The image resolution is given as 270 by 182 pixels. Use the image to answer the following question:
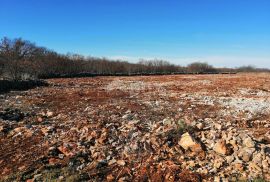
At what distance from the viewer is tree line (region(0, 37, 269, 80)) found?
1149 inches

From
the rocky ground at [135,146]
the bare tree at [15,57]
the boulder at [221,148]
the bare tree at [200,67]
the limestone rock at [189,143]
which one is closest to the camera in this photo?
the rocky ground at [135,146]

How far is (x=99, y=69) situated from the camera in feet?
197

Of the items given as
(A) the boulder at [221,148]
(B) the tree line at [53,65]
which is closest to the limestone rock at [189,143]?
(A) the boulder at [221,148]

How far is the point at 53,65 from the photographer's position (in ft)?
154

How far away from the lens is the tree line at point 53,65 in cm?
2918

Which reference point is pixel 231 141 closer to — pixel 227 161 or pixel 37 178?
pixel 227 161

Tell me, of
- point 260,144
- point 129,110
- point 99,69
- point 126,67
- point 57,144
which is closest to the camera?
point 260,144

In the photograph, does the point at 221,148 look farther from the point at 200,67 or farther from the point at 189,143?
the point at 200,67

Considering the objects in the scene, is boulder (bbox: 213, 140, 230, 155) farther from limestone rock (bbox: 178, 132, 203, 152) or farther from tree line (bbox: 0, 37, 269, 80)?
tree line (bbox: 0, 37, 269, 80)

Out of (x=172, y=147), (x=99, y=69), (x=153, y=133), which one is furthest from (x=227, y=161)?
(x=99, y=69)

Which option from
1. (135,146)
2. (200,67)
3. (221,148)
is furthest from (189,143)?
(200,67)

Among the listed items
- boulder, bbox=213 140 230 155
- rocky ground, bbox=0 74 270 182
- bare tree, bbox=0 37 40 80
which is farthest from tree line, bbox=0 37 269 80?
boulder, bbox=213 140 230 155

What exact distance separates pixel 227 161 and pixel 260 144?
41.1 inches

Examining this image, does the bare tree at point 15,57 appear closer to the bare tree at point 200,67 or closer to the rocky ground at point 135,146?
the rocky ground at point 135,146
